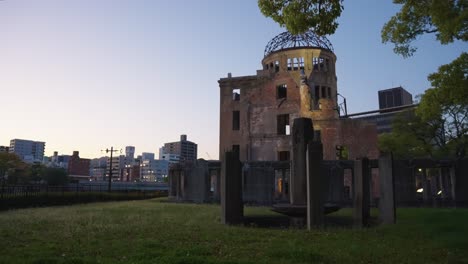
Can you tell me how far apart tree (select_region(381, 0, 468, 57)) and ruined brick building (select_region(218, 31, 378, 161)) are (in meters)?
25.5

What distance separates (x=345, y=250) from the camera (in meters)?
8.41

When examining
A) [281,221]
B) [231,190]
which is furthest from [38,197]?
[281,221]

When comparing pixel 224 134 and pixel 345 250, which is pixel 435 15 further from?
pixel 224 134

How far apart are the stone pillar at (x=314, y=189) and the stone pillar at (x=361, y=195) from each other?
93.6 inches

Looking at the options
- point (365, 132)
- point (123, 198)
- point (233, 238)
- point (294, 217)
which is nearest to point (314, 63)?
point (365, 132)

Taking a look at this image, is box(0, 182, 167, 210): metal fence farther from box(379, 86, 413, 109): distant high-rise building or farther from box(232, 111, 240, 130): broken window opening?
box(379, 86, 413, 109): distant high-rise building

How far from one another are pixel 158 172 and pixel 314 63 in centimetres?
15150

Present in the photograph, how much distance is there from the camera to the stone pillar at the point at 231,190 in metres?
15.0

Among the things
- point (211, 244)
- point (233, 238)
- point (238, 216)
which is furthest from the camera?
point (238, 216)

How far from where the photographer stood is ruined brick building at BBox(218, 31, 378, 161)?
1634 inches

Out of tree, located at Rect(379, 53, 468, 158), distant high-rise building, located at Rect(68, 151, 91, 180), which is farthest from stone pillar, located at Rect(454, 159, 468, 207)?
distant high-rise building, located at Rect(68, 151, 91, 180)

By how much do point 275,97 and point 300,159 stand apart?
2768 centimetres

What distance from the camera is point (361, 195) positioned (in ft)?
49.1

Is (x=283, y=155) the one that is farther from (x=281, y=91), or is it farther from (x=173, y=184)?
(x=173, y=184)
